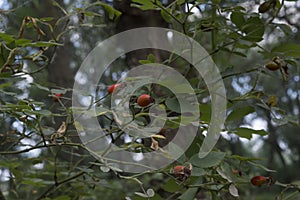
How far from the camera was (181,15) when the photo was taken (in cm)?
73

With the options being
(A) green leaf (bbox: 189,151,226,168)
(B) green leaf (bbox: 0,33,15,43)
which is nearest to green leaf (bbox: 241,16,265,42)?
(A) green leaf (bbox: 189,151,226,168)

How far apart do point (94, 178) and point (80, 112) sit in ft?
0.97

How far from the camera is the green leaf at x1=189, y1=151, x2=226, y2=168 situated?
0.59m

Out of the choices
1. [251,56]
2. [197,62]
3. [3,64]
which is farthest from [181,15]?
[251,56]

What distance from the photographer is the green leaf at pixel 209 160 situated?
1.94ft

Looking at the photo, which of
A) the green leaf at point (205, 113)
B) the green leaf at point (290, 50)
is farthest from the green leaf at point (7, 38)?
the green leaf at point (290, 50)

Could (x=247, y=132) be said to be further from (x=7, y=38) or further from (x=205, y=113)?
(x=7, y=38)

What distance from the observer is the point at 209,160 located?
60cm

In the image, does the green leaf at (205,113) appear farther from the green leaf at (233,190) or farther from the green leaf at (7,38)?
the green leaf at (7,38)

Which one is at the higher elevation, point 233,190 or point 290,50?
point 290,50

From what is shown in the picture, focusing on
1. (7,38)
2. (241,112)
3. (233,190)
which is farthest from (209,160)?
(7,38)

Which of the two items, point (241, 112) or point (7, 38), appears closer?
point (7, 38)

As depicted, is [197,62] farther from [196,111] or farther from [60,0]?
[60,0]

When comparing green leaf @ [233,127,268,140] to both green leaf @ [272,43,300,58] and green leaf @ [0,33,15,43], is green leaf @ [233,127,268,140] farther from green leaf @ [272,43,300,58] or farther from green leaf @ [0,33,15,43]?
green leaf @ [0,33,15,43]
